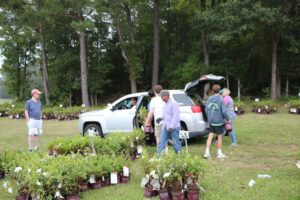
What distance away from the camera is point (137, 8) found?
A: 989 inches

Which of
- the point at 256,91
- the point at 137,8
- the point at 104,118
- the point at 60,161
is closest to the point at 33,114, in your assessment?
the point at 104,118

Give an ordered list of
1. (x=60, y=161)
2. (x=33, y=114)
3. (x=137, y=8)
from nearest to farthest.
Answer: (x=60, y=161), (x=33, y=114), (x=137, y=8)

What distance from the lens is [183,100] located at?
7695mm

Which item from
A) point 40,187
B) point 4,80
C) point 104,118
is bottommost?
point 40,187

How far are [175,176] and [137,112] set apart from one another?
4.19 metres

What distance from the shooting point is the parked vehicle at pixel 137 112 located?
24.4 ft

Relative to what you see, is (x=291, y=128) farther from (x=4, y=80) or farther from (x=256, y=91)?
(x=4, y=80)

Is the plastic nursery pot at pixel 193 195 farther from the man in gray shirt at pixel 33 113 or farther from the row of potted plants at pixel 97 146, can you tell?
the man in gray shirt at pixel 33 113

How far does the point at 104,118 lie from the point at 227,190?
5233 mm

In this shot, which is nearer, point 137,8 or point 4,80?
point 137,8

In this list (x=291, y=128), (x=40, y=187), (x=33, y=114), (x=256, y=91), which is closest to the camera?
(x=40, y=187)

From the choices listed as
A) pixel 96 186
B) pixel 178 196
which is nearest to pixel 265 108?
pixel 178 196

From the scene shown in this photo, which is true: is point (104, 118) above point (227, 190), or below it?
above

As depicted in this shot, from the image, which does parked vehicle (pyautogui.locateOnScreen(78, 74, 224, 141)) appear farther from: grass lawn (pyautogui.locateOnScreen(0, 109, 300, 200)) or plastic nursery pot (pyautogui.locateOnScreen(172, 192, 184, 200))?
plastic nursery pot (pyautogui.locateOnScreen(172, 192, 184, 200))
